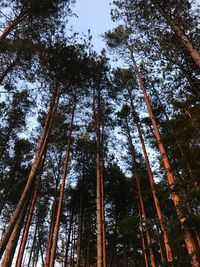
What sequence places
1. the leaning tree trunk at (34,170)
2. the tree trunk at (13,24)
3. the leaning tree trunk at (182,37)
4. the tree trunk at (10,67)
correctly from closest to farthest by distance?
the leaning tree trunk at (34,170) < the leaning tree trunk at (182,37) < the tree trunk at (13,24) < the tree trunk at (10,67)

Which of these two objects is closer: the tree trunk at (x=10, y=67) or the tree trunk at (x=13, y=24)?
the tree trunk at (x=13, y=24)

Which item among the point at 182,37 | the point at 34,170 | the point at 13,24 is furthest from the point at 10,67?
the point at 182,37

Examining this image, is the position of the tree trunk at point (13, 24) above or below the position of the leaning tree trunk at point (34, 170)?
above

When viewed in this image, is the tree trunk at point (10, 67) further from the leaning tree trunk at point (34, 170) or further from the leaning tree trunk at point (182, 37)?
the leaning tree trunk at point (182, 37)

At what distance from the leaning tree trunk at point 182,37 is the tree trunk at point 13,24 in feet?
17.5

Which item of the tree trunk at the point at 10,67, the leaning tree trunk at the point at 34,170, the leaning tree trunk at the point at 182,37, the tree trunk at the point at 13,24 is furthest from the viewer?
the tree trunk at the point at 10,67

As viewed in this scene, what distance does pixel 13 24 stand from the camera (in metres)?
10.5

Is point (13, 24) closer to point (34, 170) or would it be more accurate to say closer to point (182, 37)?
point (34, 170)

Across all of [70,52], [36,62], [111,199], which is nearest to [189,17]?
[70,52]

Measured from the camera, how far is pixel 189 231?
22.5 feet

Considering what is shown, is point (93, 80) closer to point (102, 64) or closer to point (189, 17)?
point (102, 64)

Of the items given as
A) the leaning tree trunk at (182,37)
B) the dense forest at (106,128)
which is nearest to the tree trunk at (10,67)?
the dense forest at (106,128)

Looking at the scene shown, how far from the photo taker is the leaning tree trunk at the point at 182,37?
26.4ft

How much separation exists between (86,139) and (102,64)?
178 inches
